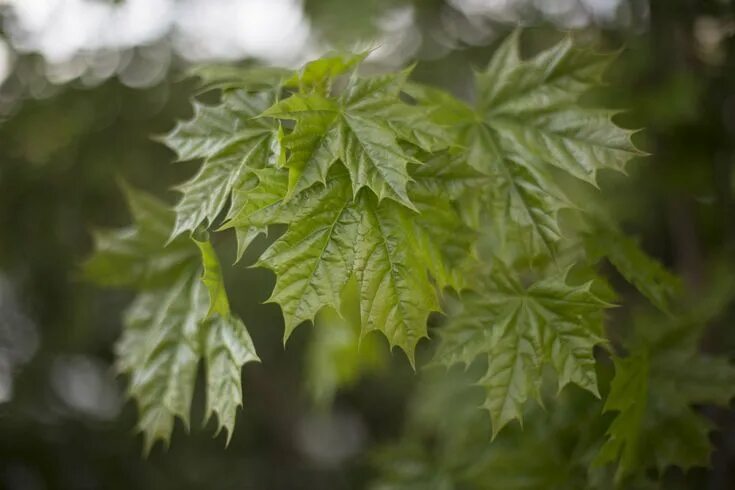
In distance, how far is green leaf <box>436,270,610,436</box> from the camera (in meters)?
1.10

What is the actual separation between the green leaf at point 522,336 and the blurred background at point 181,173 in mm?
580

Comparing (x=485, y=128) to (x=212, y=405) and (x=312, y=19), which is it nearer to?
(x=212, y=405)

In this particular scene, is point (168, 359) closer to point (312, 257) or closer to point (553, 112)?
point (312, 257)

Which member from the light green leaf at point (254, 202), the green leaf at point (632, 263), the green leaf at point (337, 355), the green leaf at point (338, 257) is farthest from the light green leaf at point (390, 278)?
the green leaf at point (337, 355)

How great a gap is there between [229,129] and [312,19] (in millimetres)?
1109

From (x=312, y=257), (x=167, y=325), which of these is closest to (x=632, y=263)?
(x=312, y=257)

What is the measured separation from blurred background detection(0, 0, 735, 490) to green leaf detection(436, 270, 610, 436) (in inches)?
22.8

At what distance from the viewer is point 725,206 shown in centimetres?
188

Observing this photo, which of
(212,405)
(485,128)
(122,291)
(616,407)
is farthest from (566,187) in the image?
(122,291)

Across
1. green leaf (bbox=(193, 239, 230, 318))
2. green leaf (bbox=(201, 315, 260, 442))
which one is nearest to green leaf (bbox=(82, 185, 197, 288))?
green leaf (bbox=(201, 315, 260, 442))

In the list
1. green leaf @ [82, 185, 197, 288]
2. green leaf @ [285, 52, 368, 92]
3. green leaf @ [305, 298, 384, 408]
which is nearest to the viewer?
green leaf @ [285, 52, 368, 92]

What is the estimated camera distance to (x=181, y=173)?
97.6 inches

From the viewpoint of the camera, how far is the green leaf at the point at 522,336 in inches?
43.2

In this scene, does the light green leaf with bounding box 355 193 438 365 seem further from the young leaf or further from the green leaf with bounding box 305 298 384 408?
the green leaf with bounding box 305 298 384 408
